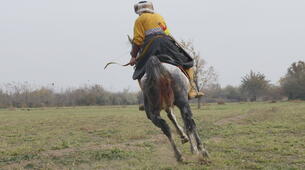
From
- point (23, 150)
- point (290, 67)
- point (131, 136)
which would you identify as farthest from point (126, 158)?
point (290, 67)

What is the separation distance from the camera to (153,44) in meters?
5.73

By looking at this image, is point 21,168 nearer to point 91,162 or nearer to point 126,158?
point 91,162

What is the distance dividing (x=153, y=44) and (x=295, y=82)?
2362 inches

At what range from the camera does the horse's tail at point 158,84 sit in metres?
5.17

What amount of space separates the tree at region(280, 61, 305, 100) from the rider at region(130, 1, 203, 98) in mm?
58620

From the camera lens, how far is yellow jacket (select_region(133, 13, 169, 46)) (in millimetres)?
5852

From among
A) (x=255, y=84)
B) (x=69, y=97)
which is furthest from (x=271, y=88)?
(x=69, y=97)

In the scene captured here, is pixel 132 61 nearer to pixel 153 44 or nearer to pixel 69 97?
pixel 153 44

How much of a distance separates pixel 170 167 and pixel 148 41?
2340mm

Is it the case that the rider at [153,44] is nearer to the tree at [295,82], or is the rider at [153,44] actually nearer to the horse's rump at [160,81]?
the horse's rump at [160,81]

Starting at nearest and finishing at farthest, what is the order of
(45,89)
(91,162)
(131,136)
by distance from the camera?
(91,162), (131,136), (45,89)

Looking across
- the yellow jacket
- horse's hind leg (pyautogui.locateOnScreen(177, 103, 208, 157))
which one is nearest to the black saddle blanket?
the yellow jacket

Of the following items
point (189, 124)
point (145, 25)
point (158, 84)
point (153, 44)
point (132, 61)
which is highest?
point (145, 25)

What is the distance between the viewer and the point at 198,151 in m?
5.59
